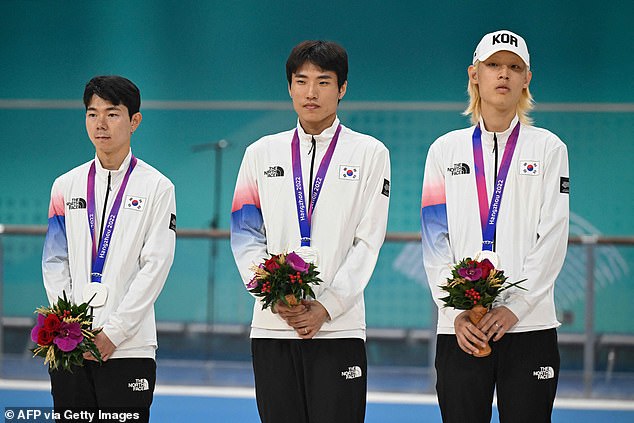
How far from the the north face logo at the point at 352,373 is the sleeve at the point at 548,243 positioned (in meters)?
0.59

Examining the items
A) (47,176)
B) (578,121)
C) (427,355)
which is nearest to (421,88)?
(578,121)

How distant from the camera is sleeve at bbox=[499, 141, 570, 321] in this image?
3807 mm

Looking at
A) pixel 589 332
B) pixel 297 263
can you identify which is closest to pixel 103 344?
pixel 297 263

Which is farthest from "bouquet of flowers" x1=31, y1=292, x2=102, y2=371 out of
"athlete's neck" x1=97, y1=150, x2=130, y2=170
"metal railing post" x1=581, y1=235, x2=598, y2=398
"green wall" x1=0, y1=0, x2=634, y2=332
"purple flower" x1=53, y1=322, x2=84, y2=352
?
"green wall" x1=0, y1=0, x2=634, y2=332

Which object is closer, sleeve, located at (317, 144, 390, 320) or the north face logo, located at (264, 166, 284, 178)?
sleeve, located at (317, 144, 390, 320)

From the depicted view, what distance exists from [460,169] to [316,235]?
0.62m

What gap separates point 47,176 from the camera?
29.1 ft

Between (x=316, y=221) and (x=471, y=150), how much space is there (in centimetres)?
67

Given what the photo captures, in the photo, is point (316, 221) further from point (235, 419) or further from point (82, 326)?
point (235, 419)

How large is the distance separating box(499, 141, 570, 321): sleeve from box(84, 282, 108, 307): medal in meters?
1.54

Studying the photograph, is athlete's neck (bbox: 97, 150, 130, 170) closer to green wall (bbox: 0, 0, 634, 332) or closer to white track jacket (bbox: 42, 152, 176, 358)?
white track jacket (bbox: 42, 152, 176, 358)

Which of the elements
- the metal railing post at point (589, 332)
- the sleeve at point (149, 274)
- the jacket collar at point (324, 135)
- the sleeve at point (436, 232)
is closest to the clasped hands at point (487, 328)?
the sleeve at point (436, 232)

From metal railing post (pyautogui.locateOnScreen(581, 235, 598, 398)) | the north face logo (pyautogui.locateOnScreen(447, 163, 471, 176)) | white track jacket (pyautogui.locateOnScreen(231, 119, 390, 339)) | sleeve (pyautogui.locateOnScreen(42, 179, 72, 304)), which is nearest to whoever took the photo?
white track jacket (pyautogui.locateOnScreen(231, 119, 390, 339))

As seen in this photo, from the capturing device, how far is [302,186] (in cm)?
399
